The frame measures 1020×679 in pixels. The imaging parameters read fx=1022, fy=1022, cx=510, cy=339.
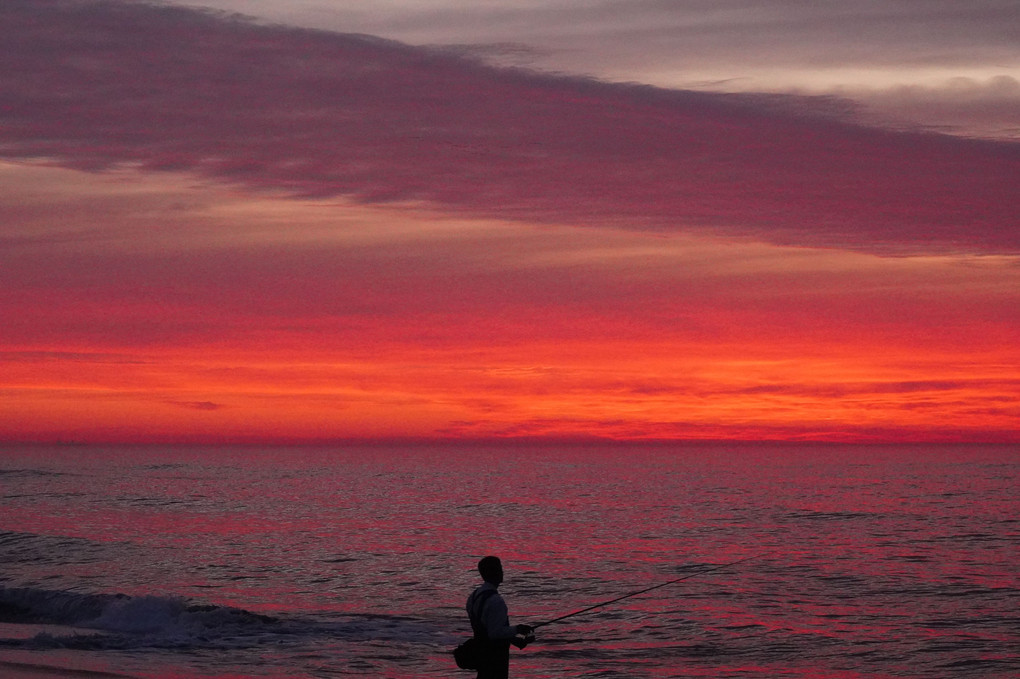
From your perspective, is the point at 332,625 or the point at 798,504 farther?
the point at 798,504

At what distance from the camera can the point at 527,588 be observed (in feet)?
83.7

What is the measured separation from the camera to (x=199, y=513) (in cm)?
4878

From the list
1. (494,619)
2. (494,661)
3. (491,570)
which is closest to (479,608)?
(494,619)

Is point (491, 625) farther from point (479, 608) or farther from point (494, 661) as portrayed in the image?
point (494, 661)

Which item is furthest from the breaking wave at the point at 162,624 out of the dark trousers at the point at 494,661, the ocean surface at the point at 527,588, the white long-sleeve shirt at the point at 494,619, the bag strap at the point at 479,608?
the white long-sleeve shirt at the point at 494,619

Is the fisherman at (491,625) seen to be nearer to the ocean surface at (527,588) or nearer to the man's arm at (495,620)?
the man's arm at (495,620)

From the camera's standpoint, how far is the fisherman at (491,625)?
9688mm

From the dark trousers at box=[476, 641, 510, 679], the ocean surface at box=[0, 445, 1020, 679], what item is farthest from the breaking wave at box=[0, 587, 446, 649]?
the dark trousers at box=[476, 641, 510, 679]

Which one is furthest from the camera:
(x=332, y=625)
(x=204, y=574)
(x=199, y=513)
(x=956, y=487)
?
(x=956, y=487)

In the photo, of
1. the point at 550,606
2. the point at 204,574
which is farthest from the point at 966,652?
the point at 204,574

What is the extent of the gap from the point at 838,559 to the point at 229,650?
18.7m

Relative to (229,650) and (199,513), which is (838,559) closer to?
(229,650)

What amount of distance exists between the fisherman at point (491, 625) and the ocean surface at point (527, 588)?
649cm

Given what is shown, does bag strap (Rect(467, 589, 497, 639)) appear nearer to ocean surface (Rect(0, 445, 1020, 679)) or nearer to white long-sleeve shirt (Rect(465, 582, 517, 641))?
white long-sleeve shirt (Rect(465, 582, 517, 641))
